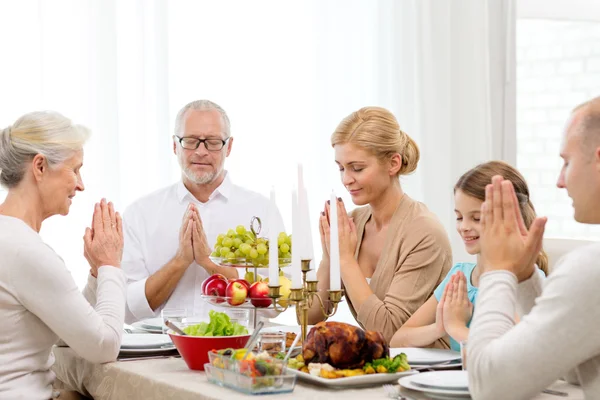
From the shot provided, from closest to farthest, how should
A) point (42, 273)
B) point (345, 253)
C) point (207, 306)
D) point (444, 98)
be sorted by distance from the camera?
point (42, 273), point (345, 253), point (207, 306), point (444, 98)

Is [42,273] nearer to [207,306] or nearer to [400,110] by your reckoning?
[207,306]

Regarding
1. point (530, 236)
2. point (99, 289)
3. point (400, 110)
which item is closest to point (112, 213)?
point (99, 289)

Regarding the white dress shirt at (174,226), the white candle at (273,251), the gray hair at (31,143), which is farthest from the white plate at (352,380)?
the white dress shirt at (174,226)

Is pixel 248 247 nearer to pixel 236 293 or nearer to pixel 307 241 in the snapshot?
pixel 236 293

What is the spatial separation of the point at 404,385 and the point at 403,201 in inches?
45.7

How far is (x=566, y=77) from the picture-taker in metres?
4.84

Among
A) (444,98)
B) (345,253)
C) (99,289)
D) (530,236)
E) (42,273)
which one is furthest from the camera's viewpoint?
(444,98)

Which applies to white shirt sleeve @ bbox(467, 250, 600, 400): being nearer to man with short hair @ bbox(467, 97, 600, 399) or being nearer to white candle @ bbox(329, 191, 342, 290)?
man with short hair @ bbox(467, 97, 600, 399)

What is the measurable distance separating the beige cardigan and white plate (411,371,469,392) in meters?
0.69

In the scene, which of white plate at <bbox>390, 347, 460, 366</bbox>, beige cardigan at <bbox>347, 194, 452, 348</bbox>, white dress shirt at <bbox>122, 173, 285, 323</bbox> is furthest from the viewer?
white dress shirt at <bbox>122, 173, 285, 323</bbox>

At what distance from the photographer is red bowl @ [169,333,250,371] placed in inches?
79.2

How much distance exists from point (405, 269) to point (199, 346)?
0.86m

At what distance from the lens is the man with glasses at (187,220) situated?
3.04 m

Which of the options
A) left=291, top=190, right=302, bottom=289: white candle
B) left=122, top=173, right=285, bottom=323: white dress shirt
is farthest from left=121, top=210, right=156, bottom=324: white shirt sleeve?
left=291, top=190, right=302, bottom=289: white candle
